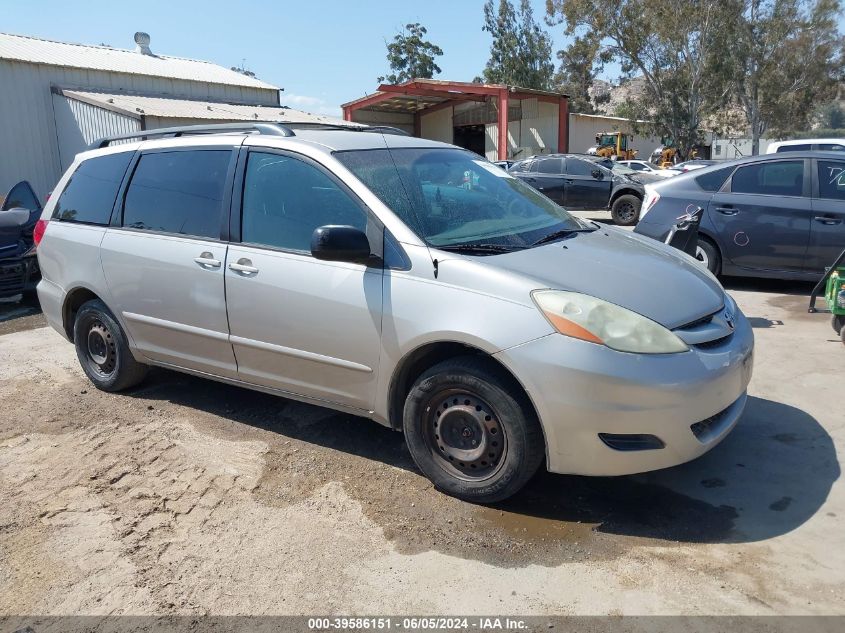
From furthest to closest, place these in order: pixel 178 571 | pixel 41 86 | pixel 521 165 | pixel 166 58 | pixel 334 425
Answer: pixel 166 58 < pixel 41 86 < pixel 521 165 < pixel 334 425 < pixel 178 571

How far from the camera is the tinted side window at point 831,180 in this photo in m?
7.27

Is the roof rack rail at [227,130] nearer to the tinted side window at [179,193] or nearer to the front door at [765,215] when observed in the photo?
the tinted side window at [179,193]

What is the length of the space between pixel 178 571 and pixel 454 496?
52.7 inches

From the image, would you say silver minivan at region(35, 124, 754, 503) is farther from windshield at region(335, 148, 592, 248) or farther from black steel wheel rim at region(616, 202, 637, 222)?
black steel wheel rim at region(616, 202, 637, 222)

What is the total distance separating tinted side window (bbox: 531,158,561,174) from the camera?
17.3m

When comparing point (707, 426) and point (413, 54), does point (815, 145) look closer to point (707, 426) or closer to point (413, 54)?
point (707, 426)

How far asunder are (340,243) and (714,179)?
6.10 meters

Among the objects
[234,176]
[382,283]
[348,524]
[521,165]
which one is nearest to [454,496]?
[348,524]

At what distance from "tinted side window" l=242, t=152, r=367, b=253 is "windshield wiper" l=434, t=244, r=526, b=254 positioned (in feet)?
1.61

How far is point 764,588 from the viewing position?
A: 269 cm

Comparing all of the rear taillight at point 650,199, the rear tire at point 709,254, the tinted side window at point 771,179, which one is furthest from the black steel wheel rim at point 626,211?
the rear tire at point 709,254

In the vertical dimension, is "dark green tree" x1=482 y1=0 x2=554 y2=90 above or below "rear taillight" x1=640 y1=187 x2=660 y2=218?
above

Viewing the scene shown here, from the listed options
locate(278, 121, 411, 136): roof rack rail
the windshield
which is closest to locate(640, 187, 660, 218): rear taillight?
the windshield

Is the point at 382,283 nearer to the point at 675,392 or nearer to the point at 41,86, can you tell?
the point at 675,392
